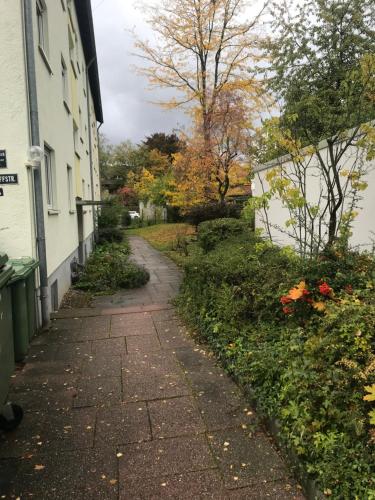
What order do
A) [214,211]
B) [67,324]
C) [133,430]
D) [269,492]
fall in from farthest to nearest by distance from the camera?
[214,211]
[67,324]
[133,430]
[269,492]

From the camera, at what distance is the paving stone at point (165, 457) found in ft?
8.15

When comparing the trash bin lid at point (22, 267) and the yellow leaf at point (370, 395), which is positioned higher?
the trash bin lid at point (22, 267)

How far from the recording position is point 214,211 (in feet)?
44.9

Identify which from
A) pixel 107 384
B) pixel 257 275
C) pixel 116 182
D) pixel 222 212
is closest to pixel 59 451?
pixel 107 384

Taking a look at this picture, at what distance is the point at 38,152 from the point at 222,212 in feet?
30.3

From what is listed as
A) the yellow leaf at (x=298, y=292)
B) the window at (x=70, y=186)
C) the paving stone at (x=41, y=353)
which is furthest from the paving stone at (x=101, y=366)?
the window at (x=70, y=186)

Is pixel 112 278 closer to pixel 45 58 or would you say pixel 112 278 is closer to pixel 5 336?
pixel 45 58

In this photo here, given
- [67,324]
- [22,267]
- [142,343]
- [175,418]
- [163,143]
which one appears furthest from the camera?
[163,143]

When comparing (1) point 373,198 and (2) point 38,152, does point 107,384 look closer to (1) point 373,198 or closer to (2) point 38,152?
(2) point 38,152

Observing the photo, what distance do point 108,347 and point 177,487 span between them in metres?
2.60

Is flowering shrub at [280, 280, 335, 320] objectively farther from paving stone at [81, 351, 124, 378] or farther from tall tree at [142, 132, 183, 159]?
tall tree at [142, 132, 183, 159]

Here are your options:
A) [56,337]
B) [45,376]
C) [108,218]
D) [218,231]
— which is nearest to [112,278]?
[218,231]

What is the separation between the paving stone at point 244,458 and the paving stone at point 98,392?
1.04 m

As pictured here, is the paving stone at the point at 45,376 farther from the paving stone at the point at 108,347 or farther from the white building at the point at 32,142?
the white building at the point at 32,142
